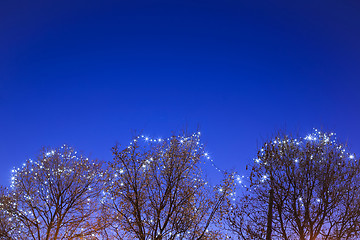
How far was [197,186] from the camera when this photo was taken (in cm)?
1433

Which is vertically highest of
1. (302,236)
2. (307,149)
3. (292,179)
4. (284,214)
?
(307,149)

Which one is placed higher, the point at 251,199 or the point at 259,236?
the point at 251,199

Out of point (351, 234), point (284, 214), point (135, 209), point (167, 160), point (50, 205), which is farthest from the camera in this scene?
point (50, 205)

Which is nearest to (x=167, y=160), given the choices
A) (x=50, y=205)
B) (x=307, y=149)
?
(x=307, y=149)

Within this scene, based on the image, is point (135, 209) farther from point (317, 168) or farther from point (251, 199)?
point (317, 168)

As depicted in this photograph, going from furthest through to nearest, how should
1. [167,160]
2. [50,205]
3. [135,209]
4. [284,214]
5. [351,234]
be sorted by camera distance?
1. [50,205]
2. [167,160]
3. [135,209]
4. [284,214]
5. [351,234]

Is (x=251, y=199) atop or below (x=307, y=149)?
below

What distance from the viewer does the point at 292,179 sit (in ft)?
40.5

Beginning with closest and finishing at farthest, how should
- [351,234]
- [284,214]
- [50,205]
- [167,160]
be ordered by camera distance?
[351,234] → [284,214] → [167,160] → [50,205]

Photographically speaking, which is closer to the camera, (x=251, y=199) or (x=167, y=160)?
(x=251, y=199)

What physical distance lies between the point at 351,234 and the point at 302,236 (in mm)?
1827

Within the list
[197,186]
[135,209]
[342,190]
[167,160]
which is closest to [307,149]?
[342,190]

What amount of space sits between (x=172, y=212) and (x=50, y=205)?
9290mm

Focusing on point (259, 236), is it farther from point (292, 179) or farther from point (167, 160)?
point (167, 160)
